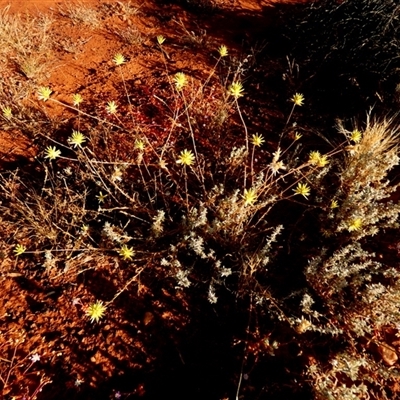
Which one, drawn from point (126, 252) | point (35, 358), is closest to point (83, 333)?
point (35, 358)

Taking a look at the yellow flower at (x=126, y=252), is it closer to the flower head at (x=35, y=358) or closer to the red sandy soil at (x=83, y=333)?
the red sandy soil at (x=83, y=333)

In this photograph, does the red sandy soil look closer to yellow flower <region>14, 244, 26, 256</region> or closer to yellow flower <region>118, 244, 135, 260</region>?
yellow flower <region>14, 244, 26, 256</region>

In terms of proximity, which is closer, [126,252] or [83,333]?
[126,252]

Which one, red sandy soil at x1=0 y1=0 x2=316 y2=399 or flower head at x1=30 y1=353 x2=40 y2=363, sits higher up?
red sandy soil at x1=0 y1=0 x2=316 y2=399

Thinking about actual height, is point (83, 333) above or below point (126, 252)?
below

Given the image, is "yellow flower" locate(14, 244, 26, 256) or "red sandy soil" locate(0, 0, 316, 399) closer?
"red sandy soil" locate(0, 0, 316, 399)

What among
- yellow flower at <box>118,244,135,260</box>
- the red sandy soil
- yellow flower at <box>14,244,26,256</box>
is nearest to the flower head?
the red sandy soil

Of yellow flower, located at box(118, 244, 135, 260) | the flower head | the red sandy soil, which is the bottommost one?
the flower head

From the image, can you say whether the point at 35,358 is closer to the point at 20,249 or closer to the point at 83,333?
the point at 83,333

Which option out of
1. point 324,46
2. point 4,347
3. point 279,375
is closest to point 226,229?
point 279,375

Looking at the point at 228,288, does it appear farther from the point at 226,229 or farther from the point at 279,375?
the point at 279,375

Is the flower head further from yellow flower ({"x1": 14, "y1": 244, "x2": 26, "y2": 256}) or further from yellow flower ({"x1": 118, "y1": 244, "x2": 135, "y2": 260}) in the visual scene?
yellow flower ({"x1": 118, "y1": 244, "x2": 135, "y2": 260})
